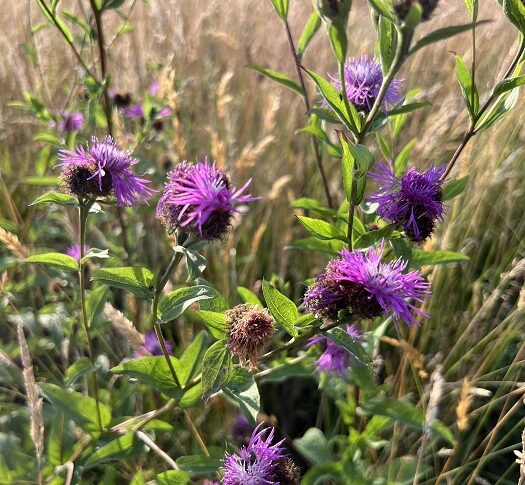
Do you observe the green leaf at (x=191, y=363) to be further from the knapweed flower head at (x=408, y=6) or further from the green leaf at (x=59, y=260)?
the knapweed flower head at (x=408, y=6)

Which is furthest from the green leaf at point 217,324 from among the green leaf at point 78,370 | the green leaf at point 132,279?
the green leaf at point 78,370

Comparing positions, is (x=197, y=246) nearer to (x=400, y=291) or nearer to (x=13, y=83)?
(x=400, y=291)

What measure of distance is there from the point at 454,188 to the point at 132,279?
2.67 ft

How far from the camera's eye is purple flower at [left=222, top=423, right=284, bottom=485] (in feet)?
3.91

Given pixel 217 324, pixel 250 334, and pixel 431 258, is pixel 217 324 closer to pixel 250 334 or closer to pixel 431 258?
pixel 250 334

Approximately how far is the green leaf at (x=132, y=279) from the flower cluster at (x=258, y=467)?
1.22ft

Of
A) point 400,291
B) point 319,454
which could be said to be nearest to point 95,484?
point 319,454

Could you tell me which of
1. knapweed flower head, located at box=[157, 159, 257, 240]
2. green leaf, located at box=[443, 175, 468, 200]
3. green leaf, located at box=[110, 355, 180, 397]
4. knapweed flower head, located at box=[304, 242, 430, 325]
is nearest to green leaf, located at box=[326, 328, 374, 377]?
knapweed flower head, located at box=[304, 242, 430, 325]

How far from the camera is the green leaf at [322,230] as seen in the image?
1243mm

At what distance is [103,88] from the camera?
1.79 meters

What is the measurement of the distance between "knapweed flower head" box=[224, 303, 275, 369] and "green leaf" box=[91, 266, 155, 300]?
0.19 metres

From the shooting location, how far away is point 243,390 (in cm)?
122

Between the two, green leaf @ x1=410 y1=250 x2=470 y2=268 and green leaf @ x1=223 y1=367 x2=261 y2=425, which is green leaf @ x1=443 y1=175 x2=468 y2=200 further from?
green leaf @ x1=223 y1=367 x2=261 y2=425

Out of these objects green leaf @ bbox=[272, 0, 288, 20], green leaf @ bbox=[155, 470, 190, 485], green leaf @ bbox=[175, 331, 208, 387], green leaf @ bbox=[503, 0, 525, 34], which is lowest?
green leaf @ bbox=[155, 470, 190, 485]
